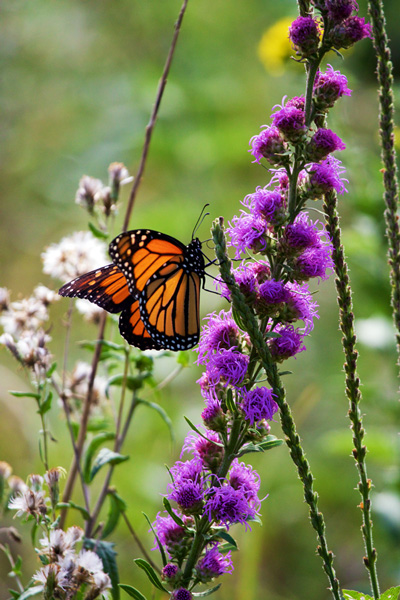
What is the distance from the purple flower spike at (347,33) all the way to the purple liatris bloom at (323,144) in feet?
0.69

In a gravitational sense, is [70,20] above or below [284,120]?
above

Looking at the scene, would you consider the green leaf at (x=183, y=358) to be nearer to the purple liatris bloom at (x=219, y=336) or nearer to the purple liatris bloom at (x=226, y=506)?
the purple liatris bloom at (x=219, y=336)

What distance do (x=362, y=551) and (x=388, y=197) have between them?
3564 mm

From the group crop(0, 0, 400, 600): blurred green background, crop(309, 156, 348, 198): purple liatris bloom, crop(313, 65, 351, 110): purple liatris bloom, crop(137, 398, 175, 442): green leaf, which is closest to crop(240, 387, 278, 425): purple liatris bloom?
crop(309, 156, 348, 198): purple liatris bloom

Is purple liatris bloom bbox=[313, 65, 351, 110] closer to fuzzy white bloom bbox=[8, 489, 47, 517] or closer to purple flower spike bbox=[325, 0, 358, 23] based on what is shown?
purple flower spike bbox=[325, 0, 358, 23]

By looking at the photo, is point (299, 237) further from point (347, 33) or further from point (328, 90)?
point (347, 33)

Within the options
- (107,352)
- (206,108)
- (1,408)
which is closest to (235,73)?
(206,108)

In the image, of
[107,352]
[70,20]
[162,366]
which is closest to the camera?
[107,352]

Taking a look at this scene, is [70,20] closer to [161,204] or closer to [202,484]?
Answer: [161,204]

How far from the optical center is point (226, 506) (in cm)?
153

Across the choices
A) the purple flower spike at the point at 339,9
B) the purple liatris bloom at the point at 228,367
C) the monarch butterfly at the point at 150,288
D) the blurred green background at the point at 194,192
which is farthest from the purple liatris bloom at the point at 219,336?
the blurred green background at the point at 194,192

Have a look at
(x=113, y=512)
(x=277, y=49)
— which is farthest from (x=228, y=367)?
(x=277, y=49)

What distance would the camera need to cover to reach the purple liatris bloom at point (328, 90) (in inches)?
60.7

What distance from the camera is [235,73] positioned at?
5.32m
